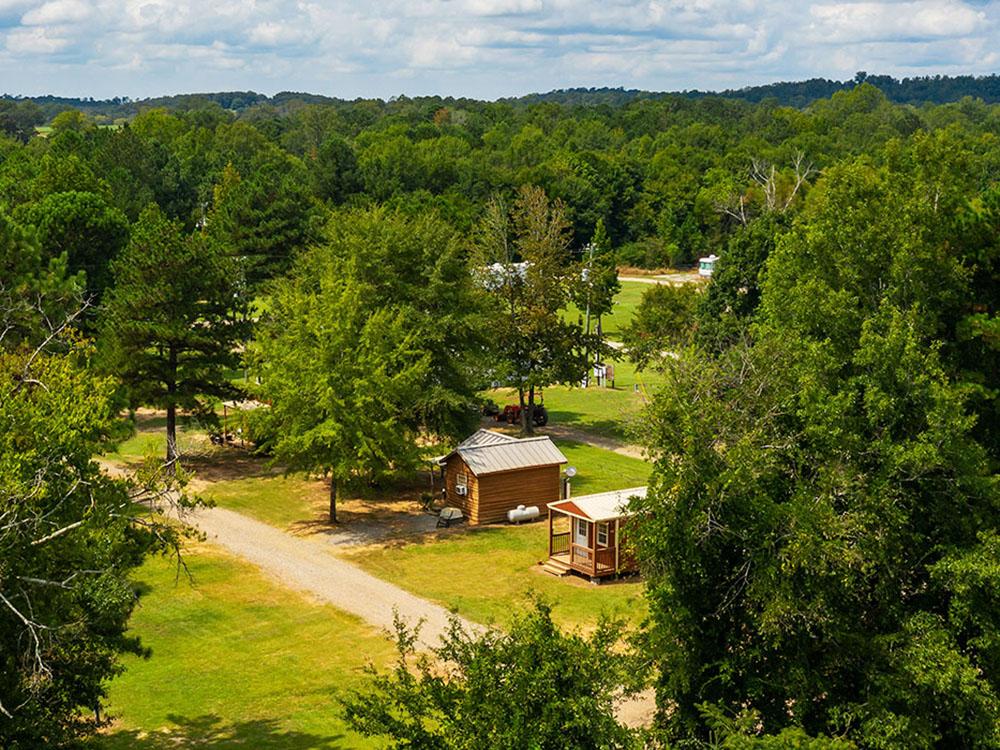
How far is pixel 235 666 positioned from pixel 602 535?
10.3m

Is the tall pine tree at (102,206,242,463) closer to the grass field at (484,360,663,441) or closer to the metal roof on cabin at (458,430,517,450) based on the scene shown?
the metal roof on cabin at (458,430,517,450)

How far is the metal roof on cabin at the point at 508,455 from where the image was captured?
113 feet

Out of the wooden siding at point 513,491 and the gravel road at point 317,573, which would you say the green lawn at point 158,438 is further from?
the wooden siding at point 513,491

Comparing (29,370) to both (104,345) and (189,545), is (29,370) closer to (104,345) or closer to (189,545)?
(189,545)

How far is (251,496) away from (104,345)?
284 inches

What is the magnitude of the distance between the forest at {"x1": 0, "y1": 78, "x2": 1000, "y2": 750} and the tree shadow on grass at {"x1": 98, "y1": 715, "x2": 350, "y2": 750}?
38.4 inches

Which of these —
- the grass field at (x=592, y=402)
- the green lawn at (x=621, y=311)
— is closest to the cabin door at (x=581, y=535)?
the grass field at (x=592, y=402)

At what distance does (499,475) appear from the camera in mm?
34625

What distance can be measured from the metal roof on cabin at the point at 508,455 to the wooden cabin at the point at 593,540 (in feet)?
15.0

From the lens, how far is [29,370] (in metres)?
17.2

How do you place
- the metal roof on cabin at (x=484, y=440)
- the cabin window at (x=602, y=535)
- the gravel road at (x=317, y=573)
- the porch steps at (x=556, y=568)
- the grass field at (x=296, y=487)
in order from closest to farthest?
the gravel road at (x=317, y=573) < the cabin window at (x=602, y=535) < the porch steps at (x=556, y=568) < the grass field at (x=296, y=487) < the metal roof on cabin at (x=484, y=440)

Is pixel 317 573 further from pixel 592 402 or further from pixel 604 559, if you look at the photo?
pixel 592 402

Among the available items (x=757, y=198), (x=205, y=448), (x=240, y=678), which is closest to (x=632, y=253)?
(x=757, y=198)

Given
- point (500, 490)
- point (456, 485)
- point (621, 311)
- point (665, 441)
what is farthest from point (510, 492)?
point (621, 311)
